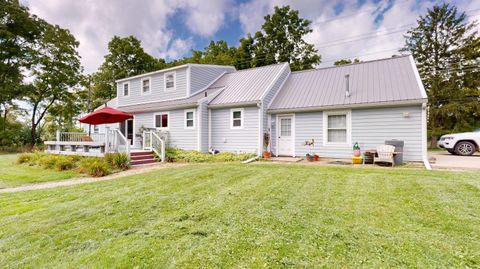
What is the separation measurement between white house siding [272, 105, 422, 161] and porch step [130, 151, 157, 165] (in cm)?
714

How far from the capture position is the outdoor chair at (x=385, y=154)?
26.7ft

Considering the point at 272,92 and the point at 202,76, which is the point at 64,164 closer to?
the point at 202,76

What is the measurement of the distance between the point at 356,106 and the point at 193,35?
14.7m

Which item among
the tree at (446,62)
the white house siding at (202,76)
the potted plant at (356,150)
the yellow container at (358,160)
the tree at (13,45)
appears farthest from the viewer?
the tree at (446,62)

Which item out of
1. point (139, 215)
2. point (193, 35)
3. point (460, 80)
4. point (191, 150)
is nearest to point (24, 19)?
point (193, 35)

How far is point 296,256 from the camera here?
246cm

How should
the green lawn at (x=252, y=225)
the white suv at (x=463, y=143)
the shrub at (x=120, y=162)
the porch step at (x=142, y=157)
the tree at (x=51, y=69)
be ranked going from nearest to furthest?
the green lawn at (x=252, y=225) → the shrub at (x=120, y=162) → the porch step at (x=142, y=157) → the white suv at (x=463, y=143) → the tree at (x=51, y=69)

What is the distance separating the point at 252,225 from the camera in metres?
3.27

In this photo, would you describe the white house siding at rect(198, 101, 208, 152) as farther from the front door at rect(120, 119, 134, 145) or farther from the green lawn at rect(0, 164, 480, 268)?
the green lawn at rect(0, 164, 480, 268)

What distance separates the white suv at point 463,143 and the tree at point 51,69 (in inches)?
1169

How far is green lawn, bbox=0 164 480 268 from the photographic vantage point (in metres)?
2.48

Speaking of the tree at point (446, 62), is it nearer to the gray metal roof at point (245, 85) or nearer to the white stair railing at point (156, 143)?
the gray metal roof at point (245, 85)

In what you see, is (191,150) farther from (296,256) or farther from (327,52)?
(327,52)

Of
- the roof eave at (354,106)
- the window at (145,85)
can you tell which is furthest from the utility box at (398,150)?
the window at (145,85)
